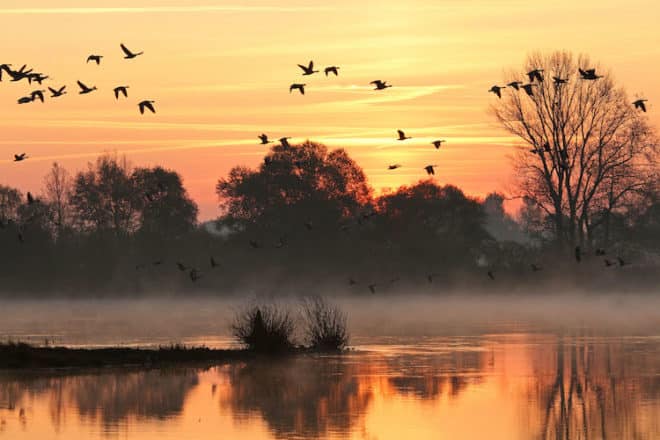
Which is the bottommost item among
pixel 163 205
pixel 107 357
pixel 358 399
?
pixel 358 399

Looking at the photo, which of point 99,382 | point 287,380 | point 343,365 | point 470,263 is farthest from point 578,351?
point 470,263

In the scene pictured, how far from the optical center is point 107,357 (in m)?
39.3

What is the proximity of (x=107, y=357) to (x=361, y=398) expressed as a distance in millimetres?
11089

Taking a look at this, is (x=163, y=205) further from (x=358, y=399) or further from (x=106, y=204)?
(x=358, y=399)

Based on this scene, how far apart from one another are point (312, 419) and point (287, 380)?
24.9ft

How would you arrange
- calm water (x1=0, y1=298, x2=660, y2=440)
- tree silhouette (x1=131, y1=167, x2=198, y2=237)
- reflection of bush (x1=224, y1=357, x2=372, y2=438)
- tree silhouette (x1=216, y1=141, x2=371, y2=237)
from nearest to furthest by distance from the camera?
calm water (x1=0, y1=298, x2=660, y2=440)
reflection of bush (x1=224, y1=357, x2=372, y2=438)
tree silhouette (x1=216, y1=141, x2=371, y2=237)
tree silhouette (x1=131, y1=167, x2=198, y2=237)

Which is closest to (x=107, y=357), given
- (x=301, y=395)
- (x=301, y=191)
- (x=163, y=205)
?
(x=301, y=395)

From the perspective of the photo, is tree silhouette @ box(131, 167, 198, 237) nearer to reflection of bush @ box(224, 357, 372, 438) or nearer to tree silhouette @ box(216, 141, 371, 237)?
tree silhouette @ box(216, 141, 371, 237)

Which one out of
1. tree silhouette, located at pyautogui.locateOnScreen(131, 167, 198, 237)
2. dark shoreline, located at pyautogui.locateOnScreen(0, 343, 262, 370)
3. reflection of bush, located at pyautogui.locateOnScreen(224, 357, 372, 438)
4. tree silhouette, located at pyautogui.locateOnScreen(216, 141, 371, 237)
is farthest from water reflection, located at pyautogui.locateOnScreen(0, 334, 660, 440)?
tree silhouette, located at pyautogui.locateOnScreen(131, 167, 198, 237)

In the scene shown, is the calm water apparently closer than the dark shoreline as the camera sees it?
Yes

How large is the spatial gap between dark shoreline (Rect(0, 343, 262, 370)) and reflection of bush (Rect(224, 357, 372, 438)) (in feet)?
6.09

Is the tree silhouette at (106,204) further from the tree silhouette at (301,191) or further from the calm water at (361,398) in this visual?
the calm water at (361,398)

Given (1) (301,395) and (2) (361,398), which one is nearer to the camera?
(2) (361,398)

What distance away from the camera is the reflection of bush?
26641mm
